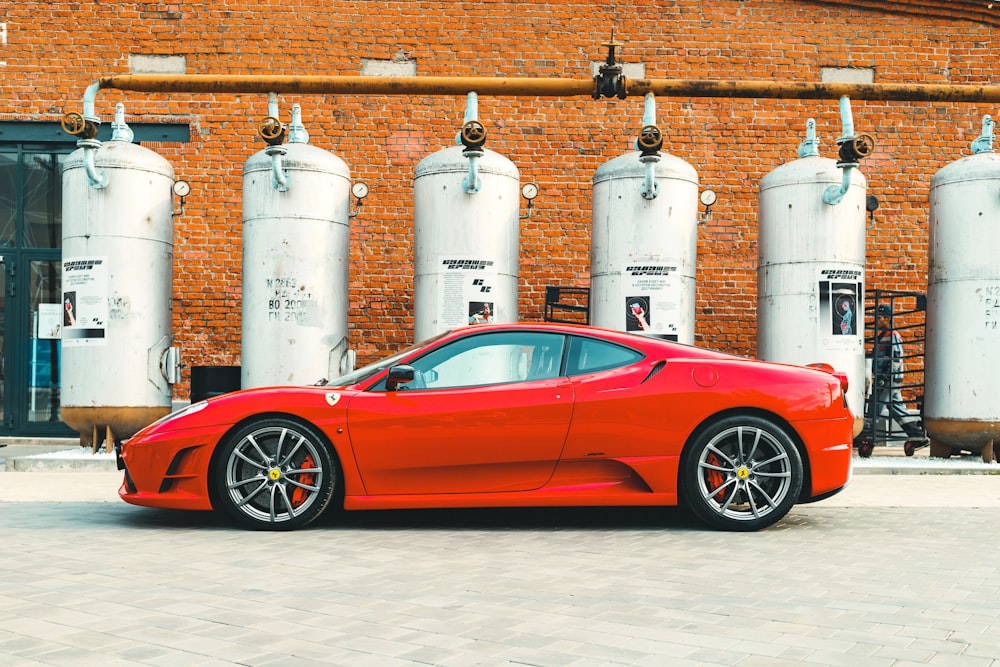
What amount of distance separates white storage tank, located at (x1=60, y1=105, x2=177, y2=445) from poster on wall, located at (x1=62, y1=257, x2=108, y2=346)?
0.4 inches

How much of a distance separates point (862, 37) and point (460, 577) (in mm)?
12244

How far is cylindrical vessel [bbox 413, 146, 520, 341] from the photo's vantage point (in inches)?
410

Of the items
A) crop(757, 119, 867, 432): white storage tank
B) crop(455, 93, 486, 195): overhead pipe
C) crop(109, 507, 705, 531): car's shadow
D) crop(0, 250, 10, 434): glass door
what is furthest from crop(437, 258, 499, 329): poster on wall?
crop(0, 250, 10, 434): glass door

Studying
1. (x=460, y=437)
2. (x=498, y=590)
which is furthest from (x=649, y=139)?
(x=498, y=590)

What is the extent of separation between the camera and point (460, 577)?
15.5ft

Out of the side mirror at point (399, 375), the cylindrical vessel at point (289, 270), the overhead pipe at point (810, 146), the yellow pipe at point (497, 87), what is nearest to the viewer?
the side mirror at point (399, 375)

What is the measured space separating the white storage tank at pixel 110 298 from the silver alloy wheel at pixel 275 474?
198 inches

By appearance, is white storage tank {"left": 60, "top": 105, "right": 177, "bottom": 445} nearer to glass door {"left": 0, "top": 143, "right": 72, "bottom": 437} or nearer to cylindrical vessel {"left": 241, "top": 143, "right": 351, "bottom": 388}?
cylindrical vessel {"left": 241, "top": 143, "right": 351, "bottom": 388}

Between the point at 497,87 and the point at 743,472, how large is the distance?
21.8 feet

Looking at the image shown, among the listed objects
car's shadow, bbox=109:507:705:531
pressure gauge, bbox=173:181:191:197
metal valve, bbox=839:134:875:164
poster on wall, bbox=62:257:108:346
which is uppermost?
metal valve, bbox=839:134:875:164

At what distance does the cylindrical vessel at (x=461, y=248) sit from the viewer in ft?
34.2

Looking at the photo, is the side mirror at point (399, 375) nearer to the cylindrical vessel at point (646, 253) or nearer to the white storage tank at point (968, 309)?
the cylindrical vessel at point (646, 253)

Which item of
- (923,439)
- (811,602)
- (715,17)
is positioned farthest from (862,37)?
(811,602)

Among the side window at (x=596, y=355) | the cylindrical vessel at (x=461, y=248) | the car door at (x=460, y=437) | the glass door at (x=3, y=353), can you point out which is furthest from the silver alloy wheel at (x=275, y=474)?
the glass door at (x=3, y=353)
